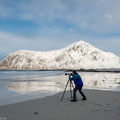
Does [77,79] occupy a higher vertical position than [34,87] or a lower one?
higher

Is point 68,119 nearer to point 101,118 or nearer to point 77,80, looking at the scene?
point 101,118

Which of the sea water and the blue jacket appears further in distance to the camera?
the sea water

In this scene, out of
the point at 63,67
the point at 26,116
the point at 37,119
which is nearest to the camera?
the point at 37,119

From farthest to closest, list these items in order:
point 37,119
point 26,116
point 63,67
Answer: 1. point 63,67
2. point 26,116
3. point 37,119

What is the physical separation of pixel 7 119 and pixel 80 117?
3102 millimetres

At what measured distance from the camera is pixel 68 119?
21.9ft

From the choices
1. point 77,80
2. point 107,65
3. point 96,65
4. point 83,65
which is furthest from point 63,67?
point 77,80

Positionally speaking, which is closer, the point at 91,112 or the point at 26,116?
the point at 26,116

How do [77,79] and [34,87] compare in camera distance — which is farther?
[34,87]

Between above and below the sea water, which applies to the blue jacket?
above

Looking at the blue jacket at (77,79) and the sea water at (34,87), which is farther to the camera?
the sea water at (34,87)

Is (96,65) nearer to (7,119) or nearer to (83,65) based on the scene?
(83,65)

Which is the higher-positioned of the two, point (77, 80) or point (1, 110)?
point (77, 80)

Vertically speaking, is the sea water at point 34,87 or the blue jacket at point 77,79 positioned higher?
the blue jacket at point 77,79
